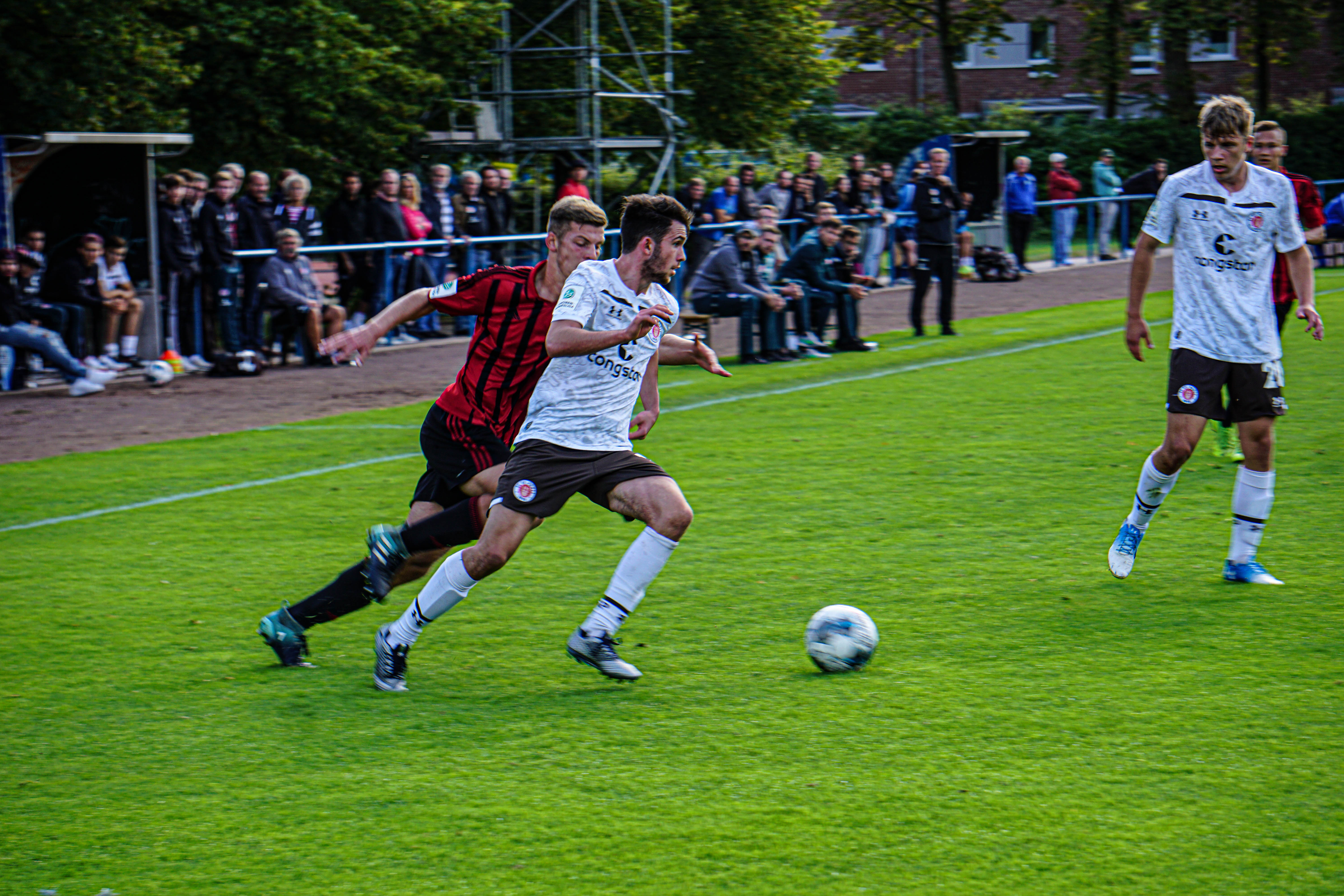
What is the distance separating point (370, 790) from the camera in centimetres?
441

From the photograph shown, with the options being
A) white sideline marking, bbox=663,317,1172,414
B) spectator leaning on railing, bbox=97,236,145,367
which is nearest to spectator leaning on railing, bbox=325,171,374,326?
spectator leaning on railing, bbox=97,236,145,367

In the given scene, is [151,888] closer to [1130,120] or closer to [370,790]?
[370,790]

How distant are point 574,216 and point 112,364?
10.6 meters

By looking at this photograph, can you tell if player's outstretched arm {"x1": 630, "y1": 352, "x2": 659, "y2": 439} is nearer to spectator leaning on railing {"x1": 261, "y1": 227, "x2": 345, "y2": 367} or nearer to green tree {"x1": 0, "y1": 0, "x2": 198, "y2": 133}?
spectator leaning on railing {"x1": 261, "y1": 227, "x2": 345, "y2": 367}

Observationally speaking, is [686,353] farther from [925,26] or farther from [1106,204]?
[925,26]

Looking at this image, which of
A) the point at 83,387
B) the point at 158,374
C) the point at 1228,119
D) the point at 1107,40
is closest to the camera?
the point at 1228,119

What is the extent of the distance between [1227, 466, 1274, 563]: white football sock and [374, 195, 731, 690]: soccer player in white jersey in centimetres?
265

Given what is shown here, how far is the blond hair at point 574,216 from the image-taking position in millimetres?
5641

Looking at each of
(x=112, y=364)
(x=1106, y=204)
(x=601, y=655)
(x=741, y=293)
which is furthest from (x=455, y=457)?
(x=1106, y=204)

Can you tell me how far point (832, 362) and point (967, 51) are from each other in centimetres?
3872

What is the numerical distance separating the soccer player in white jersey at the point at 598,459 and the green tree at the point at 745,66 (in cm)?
2353

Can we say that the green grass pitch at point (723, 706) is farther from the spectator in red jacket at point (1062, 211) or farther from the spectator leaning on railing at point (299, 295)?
the spectator in red jacket at point (1062, 211)

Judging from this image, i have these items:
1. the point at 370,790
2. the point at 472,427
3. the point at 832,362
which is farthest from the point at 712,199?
the point at 370,790

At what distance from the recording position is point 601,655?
5.38 metres
